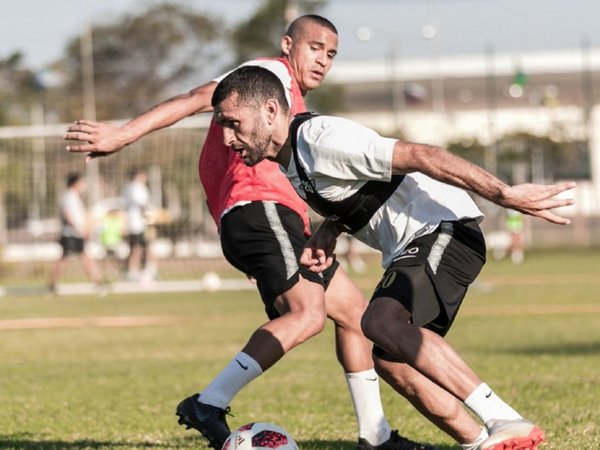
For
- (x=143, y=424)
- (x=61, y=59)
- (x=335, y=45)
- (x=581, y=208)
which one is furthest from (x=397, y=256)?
(x=61, y=59)

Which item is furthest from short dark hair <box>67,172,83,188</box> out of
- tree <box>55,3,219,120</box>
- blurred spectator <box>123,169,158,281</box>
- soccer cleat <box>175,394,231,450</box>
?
tree <box>55,3,219,120</box>

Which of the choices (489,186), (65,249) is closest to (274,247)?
(489,186)

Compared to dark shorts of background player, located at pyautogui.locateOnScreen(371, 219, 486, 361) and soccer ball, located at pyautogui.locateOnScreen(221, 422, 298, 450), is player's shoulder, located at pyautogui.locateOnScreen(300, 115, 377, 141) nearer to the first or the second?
dark shorts of background player, located at pyautogui.locateOnScreen(371, 219, 486, 361)

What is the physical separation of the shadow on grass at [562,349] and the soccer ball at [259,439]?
269 inches

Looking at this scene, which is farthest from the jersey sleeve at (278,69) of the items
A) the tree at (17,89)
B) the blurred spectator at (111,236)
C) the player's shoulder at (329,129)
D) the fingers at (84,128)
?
the tree at (17,89)

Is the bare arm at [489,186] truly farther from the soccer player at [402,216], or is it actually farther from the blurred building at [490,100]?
the blurred building at [490,100]

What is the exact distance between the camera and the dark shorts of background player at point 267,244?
698 centimetres

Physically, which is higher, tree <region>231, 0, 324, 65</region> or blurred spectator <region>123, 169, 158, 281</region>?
tree <region>231, 0, 324, 65</region>

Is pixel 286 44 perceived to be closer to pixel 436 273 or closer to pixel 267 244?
pixel 267 244

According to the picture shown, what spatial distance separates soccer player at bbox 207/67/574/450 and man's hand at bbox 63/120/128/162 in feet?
3.29

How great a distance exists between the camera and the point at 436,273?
229 inches

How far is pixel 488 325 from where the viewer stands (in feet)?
54.5

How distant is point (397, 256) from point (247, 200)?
137 centimetres

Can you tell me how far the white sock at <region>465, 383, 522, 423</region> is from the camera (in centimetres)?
546
